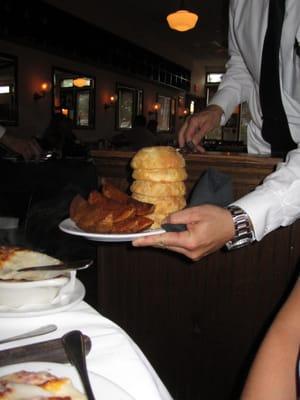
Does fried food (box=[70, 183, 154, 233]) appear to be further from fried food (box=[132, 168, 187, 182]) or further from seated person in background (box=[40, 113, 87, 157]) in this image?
seated person in background (box=[40, 113, 87, 157])

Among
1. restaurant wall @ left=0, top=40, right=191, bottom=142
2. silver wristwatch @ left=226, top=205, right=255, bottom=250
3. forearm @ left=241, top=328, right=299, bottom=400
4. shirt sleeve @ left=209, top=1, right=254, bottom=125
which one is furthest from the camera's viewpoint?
restaurant wall @ left=0, top=40, right=191, bottom=142

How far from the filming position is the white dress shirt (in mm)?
1334

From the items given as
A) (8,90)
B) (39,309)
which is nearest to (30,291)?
(39,309)

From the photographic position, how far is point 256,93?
220cm

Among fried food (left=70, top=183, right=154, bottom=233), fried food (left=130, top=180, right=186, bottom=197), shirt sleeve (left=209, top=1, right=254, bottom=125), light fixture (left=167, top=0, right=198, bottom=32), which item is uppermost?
light fixture (left=167, top=0, right=198, bottom=32)

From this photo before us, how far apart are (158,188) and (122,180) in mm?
691

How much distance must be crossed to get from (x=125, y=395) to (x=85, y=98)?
11.7m

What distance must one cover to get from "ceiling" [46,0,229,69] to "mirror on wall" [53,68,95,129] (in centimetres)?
152

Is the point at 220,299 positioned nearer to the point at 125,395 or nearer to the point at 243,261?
the point at 243,261

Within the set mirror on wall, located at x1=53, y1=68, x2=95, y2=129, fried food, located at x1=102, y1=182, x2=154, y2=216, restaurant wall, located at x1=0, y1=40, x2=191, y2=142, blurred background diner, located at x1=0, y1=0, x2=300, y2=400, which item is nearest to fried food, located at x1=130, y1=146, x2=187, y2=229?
fried food, located at x1=102, y1=182, x2=154, y2=216

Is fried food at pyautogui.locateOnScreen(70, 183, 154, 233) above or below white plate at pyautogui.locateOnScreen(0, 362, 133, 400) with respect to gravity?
above

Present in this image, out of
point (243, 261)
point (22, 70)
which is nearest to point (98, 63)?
point (22, 70)

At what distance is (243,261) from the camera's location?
1.98 m

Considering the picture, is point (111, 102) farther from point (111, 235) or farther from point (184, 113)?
point (111, 235)
